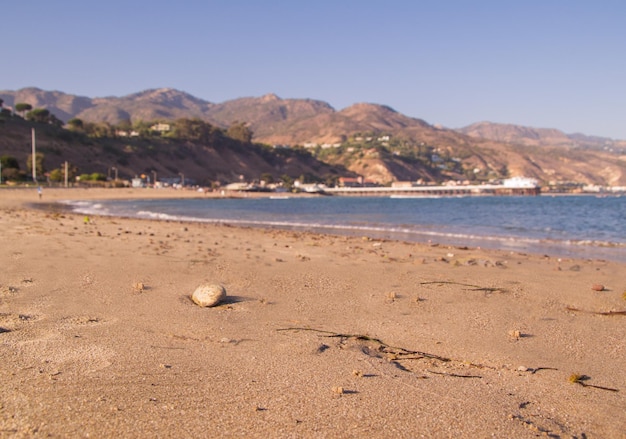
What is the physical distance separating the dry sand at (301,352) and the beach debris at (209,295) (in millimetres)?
148

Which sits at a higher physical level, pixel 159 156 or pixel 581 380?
pixel 159 156

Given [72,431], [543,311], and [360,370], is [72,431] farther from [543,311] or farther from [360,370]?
[543,311]

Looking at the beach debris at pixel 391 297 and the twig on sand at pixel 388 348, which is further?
the beach debris at pixel 391 297

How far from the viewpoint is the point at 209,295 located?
6535 mm

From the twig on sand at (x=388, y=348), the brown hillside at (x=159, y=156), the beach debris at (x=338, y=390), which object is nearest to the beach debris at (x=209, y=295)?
the twig on sand at (x=388, y=348)

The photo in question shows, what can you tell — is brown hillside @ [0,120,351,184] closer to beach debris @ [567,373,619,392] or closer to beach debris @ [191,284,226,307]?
beach debris @ [191,284,226,307]

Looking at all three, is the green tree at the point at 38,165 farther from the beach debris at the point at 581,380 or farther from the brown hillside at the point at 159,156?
the beach debris at the point at 581,380

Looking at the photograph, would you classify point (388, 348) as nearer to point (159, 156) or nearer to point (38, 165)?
point (38, 165)

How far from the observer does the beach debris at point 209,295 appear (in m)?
6.52

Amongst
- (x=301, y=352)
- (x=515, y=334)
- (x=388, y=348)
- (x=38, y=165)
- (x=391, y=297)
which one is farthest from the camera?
(x=38, y=165)

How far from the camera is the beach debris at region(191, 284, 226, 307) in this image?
652 centimetres

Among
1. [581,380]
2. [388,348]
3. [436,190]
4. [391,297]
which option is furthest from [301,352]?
[436,190]

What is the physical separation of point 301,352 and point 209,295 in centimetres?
202

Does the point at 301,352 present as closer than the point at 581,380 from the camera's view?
No
